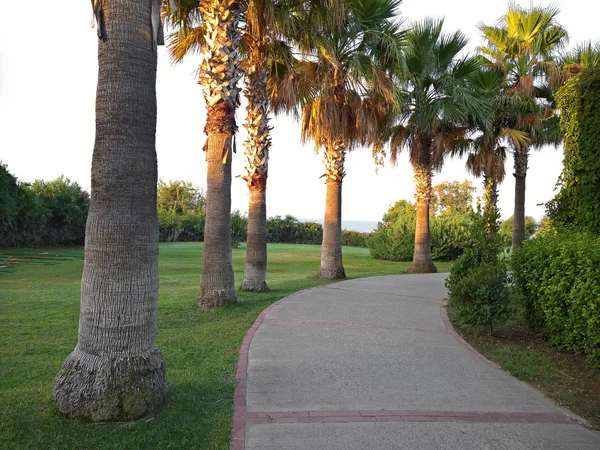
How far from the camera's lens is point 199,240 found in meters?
49.6

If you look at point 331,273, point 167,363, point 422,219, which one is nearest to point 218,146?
point 167,363

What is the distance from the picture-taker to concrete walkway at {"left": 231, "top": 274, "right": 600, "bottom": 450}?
3.82m

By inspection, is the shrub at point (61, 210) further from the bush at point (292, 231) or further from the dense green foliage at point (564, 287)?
the dense green foliage at point (564, 287)

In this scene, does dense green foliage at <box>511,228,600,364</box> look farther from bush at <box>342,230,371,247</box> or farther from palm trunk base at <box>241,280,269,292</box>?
bush at <box>342,230,371,247</box>

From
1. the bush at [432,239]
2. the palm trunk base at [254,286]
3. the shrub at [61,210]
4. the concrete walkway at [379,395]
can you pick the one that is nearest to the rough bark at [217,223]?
the concrete walkway at [379,395]

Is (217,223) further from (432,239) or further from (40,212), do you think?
(40,212)

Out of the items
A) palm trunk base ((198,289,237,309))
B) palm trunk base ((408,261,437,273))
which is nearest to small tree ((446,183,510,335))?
palm trunk base ((198,289,237,309))

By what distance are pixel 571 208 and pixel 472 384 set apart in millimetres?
4477

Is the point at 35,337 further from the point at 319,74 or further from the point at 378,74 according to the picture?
the point at 378,74

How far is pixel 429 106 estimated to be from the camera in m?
17.8

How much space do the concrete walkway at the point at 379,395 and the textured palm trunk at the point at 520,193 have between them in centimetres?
1302

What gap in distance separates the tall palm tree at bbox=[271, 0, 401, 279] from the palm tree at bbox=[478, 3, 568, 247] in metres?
6.55

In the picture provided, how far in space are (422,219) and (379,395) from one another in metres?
16.4

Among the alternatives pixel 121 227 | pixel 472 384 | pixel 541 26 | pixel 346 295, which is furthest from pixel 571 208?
pixel 541 26
